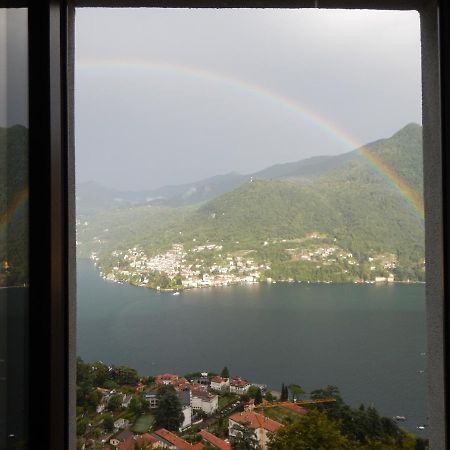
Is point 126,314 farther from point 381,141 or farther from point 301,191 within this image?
point 381,141

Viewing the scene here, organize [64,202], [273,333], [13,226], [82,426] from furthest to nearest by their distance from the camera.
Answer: [273,333] → [82,426] → [64,202] → [13,226]

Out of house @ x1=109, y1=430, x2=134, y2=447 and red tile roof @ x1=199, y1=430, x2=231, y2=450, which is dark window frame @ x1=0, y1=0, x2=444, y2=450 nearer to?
house @ x1=109, y1=430, x2=134, y2=447

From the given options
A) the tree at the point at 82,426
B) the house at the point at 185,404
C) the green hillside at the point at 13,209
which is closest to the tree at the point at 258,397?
the house at the point at 185,404

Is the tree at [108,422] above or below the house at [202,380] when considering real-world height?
below

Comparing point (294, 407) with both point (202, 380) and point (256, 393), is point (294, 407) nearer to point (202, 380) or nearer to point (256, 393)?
point (256, 393)

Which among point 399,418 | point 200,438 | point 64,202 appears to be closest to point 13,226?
point 64,202

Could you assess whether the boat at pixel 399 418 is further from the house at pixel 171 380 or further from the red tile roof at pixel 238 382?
the house at pixel 171 380

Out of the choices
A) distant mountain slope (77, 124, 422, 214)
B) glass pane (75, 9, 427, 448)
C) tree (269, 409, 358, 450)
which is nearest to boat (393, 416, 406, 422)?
glass pane (75, 9, 427, 448)
